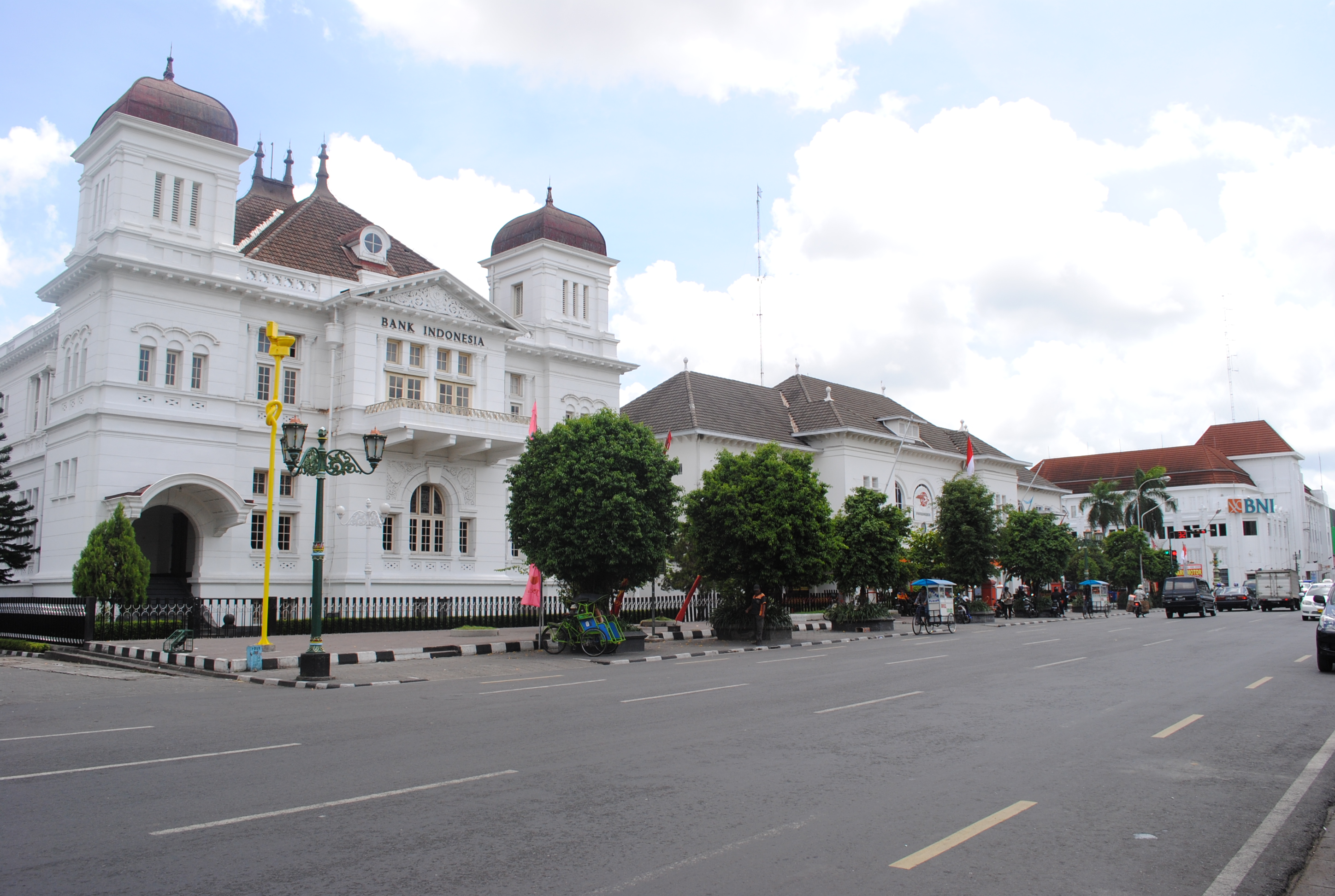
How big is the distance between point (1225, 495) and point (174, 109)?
10342cm

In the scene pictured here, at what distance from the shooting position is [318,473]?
18.6 metres

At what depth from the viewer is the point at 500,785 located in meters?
7.36

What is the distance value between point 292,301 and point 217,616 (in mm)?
10817

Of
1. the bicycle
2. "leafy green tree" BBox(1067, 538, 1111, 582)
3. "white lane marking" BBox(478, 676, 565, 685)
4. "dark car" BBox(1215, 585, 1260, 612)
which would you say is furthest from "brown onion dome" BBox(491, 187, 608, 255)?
"dark car" BBox(1215, 585, 1260, 612)

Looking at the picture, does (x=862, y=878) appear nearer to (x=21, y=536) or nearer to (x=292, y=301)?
(x=292, y=301)

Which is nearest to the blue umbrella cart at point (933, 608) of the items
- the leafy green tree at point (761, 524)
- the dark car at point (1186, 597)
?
the leafy green tree at point (761, 524)

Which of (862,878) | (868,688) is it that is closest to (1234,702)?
(868,688)

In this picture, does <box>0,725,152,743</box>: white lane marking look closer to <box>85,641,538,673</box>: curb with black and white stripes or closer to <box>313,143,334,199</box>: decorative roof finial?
<box>85,641,538,673</box>: curb with black and white stripes

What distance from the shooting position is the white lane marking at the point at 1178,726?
9633mm

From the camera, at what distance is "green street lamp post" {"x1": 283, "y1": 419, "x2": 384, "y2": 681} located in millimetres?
16781

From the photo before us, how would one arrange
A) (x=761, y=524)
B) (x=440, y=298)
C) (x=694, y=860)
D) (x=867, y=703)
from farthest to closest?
(x=440, y=298) → (x=761, y=524) → (x=867, y=703) → (x=694, y=860)

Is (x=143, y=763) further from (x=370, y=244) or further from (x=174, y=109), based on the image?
(x=370, y=244)

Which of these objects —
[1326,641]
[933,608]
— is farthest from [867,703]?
[933,608]

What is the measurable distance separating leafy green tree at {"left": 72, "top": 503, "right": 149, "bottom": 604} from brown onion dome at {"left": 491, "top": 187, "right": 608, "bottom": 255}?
2087 cm
